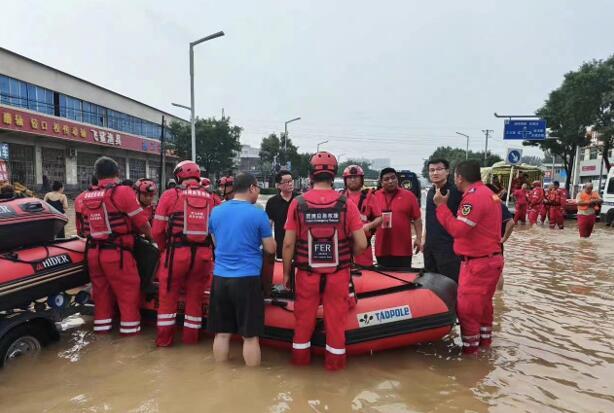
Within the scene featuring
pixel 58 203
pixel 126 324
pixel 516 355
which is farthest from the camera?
pixel 58 203

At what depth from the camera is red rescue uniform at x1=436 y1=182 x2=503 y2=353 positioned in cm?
325

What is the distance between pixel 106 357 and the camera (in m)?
3.38

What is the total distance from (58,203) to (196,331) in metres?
5.51

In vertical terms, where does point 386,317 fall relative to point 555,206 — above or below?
below

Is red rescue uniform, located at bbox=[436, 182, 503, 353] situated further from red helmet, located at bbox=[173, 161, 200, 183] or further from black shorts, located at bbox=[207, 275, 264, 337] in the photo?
red helmet, located at bbox=[173, 161, 200, 183]

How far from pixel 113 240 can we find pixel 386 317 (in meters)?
2.39

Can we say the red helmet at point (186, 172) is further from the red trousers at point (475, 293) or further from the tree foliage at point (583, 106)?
the tree foliage at point (583, 106)

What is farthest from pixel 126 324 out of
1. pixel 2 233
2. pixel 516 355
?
pixel 516 355

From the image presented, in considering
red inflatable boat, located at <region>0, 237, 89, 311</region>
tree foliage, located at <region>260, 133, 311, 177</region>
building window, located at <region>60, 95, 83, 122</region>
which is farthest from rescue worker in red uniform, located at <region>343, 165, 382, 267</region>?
tree foliage, located at <region>260, 133, 311, 177</region>

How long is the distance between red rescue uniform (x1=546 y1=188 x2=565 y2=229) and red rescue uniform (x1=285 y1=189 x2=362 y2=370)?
12.5 meters

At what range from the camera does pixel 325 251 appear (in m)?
2.99

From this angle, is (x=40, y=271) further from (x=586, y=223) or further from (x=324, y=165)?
(x=586, y=223)

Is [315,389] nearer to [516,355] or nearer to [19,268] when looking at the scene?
[516,355]

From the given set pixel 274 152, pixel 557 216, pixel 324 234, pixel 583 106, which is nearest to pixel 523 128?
pixel 557 216
